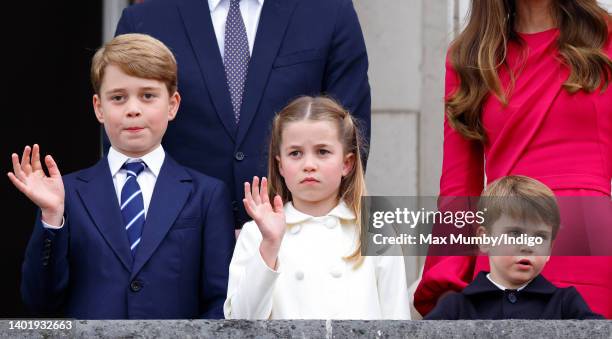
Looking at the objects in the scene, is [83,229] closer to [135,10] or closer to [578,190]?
[135,10]

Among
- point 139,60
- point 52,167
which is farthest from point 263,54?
point 52,167

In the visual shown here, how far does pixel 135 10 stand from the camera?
261 inches

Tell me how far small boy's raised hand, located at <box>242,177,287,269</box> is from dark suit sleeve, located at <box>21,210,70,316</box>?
0.73 metres

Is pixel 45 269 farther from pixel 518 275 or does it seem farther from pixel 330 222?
pixel 518 275

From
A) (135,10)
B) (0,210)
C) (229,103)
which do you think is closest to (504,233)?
(229,103)

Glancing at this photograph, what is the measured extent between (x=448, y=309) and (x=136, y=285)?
3.43 ft

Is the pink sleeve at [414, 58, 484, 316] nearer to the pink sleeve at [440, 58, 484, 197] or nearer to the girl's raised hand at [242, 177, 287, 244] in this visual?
the pink sleeve at [440, 58, 484, 197]

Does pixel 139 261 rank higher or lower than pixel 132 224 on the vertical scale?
lower

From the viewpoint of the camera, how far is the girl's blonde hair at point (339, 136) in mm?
5969

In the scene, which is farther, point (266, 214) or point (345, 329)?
point (266, 214)

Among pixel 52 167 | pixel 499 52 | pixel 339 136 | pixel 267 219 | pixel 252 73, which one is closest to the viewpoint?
pixel 267 219

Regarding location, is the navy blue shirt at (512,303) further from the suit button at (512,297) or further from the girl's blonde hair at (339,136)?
the girl's blonde hair at (339,136)

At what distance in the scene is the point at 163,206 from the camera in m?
5.99

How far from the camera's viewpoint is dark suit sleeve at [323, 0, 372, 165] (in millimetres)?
6461
